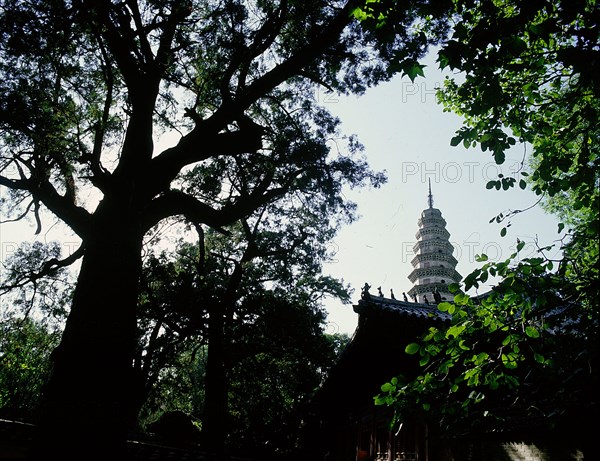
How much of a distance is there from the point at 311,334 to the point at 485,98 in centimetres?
1515

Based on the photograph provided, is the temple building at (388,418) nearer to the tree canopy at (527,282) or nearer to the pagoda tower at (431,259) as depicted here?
the tree canopy at (527,282)

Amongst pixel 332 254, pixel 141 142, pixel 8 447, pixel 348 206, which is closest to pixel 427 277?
pixel 332 254

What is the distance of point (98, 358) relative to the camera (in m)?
5.27

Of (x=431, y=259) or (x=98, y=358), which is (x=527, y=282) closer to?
(x=98, y=358)

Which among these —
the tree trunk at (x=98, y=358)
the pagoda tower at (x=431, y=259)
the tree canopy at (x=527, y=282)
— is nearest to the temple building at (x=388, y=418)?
the tree canopy at (x=527, y=282)

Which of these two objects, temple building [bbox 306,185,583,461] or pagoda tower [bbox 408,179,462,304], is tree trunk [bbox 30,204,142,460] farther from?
pagoda tower [bbox 408,179,462,304]

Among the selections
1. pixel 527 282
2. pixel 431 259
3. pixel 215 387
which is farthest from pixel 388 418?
pixel 431 259

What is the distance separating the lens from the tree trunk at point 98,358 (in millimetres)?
4781

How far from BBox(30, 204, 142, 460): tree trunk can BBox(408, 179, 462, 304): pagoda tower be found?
26.3 m

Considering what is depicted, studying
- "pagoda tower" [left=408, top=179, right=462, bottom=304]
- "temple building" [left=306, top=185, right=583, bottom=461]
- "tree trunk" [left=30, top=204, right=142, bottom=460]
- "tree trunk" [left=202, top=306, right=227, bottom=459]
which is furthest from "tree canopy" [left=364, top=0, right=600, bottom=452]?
"pagoda tower" [left=408, top=179, right=462, bottom=304]

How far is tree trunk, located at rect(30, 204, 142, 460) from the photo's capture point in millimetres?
4781

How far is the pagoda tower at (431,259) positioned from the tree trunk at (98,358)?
26266mm

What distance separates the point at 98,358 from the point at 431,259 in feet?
96.0

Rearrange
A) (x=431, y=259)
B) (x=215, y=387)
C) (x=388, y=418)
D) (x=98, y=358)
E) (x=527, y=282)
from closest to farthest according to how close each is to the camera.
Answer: (x=527, y=282)
(x=98, y=358)
(x=388, y=418)
(x=215, y=387)
(x=431, y=259)
